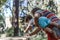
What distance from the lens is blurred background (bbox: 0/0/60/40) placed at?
2781 millimetres

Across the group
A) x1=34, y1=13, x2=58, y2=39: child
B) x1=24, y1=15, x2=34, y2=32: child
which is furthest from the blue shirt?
x1=24, y1=15, x2=34, y2=32: child

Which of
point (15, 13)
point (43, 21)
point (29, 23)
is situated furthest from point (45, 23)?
point (15, 13)

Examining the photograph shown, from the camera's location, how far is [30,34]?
277 centimetres

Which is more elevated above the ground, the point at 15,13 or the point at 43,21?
the point at 15,13

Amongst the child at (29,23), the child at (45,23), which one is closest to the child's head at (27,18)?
the child at (29,23)

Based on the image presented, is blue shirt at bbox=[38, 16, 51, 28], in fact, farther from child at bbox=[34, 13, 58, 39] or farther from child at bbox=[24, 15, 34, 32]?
child at bbox=[24, 15, 34, 32]

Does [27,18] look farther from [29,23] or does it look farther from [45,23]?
[45,23]

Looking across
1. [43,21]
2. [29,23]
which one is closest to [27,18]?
[29,23]

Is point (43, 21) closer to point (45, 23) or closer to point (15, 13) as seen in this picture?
point (45, 23)

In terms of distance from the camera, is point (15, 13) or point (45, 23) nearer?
point (45, 23)

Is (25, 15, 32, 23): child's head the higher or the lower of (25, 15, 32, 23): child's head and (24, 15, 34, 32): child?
the higher

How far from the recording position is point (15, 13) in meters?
2.82

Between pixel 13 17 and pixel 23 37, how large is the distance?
0.29m

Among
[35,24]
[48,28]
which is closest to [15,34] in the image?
[35,24]
